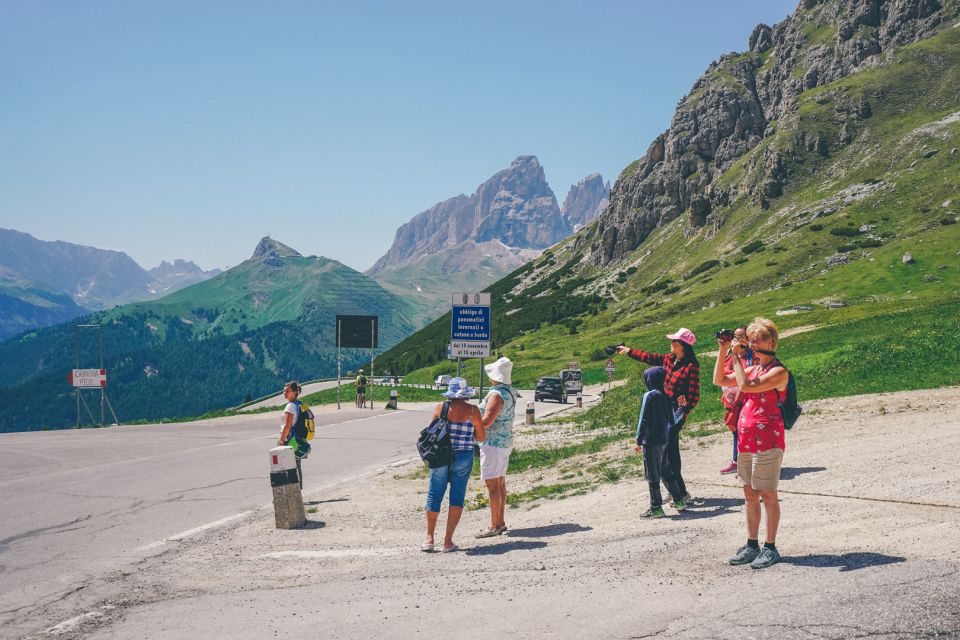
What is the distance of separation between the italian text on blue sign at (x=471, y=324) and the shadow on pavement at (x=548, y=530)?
22.8 feet

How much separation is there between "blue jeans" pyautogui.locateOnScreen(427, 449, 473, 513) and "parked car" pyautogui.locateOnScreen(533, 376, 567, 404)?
34.8m

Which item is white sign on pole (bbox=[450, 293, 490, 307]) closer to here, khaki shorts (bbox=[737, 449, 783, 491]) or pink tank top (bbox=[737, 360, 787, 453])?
pink tank top (bbox=[737, 360, 787, 453])

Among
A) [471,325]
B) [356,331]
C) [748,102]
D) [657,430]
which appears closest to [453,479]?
[657,430]

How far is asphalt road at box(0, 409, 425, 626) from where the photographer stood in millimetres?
9773

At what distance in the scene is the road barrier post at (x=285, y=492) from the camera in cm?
1151

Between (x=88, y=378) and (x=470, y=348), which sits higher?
(x=470, y=348)

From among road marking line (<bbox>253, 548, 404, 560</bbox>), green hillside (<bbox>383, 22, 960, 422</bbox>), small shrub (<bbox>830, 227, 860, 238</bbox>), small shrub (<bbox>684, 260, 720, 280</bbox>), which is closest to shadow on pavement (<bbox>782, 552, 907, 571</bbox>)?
road marking line (<bbox>253, 548, 404, 560</bbox>)

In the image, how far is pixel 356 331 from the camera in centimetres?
4544

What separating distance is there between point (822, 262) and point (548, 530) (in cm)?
9133

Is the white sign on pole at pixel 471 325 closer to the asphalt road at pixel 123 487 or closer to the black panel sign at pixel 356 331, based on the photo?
the asphalt road at pixel 123 487

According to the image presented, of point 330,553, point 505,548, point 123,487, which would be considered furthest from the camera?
point 123,487

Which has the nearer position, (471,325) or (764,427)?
(764,427)

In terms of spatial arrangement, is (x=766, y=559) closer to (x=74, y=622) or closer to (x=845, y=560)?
(x=845, y=560)

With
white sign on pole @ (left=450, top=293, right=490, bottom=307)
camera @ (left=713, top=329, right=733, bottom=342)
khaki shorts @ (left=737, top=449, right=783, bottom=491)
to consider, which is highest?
white sign on pole @ (left=450, top=293, right=490, bottom=307)
